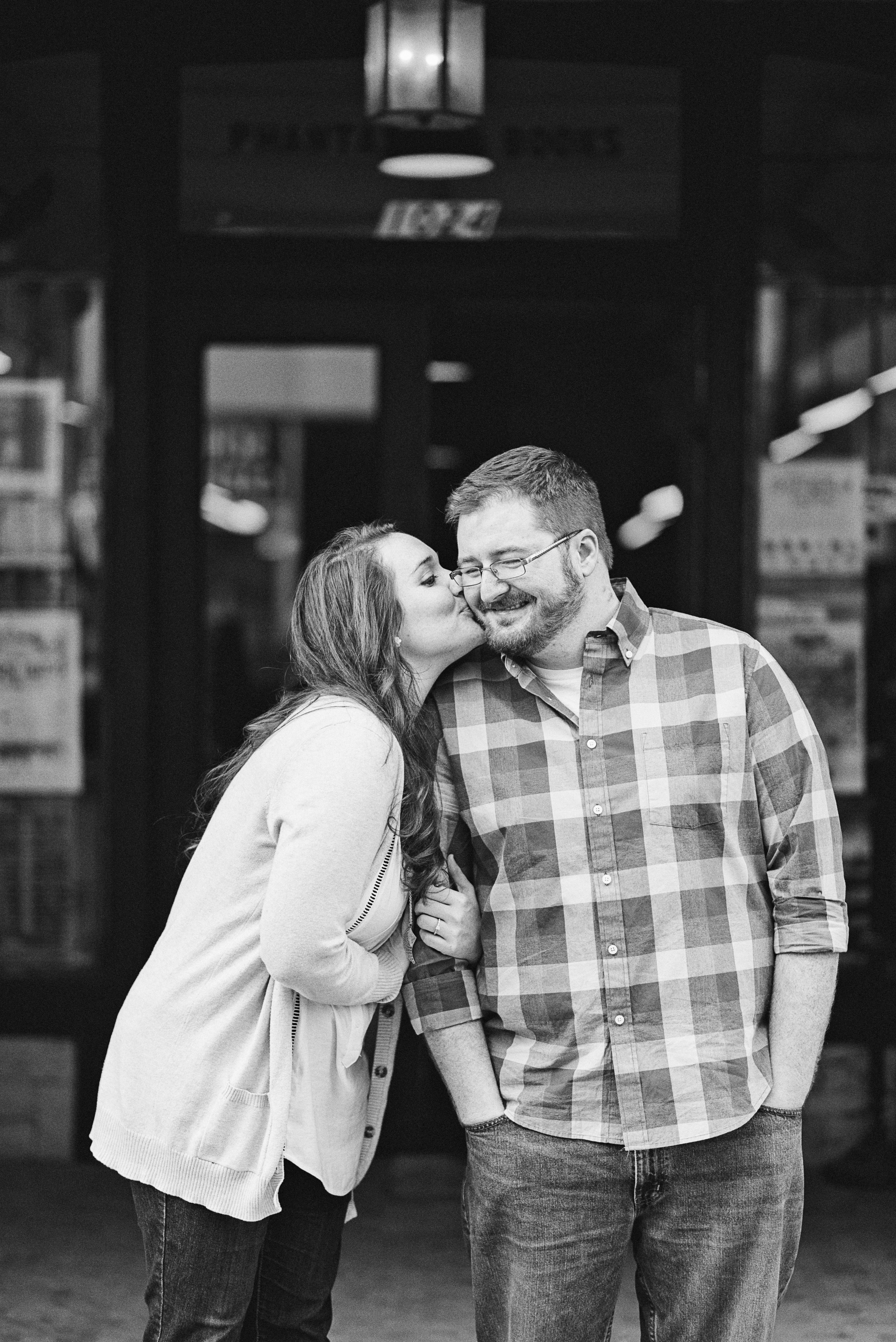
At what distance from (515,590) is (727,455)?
292 centimetres

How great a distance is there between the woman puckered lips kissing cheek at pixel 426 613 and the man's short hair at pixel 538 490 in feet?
0.36

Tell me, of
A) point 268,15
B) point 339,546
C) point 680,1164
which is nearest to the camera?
point 680,1164

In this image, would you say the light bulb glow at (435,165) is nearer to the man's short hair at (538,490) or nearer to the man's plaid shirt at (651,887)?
the man's short hair at (538,490)

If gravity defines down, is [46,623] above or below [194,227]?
below

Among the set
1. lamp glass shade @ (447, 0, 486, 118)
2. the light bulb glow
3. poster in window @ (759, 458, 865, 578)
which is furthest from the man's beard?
the light bulb glow

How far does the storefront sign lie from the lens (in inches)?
213

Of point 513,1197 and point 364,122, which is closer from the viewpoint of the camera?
point 513,1197

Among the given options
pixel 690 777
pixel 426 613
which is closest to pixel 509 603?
pixel 426 613

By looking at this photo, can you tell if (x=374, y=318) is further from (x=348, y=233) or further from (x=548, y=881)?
(x=548, y=881)

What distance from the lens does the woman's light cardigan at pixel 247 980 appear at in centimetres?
264

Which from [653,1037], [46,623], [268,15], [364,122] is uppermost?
[268,15]

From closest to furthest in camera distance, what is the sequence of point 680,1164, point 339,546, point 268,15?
point 680,1164 → point 339,546 → point 268,15

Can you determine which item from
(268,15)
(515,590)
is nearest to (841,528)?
(268,15)

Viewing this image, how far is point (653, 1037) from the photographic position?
2.74 meters
